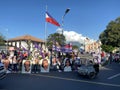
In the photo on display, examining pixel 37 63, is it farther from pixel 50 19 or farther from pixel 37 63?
pixel 50 19

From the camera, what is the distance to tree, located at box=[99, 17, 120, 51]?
73.4 meters

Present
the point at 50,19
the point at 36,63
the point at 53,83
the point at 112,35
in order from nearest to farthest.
→ the point at 53,83 → the point at 36,63 → the point at 50,19 → the point at 112,35

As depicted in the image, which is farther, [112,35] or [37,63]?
[112,35]

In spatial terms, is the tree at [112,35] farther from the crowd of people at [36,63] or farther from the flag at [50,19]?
the crowd of people at [36,63]

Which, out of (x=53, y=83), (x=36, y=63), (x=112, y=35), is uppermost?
(x=112, y=35)

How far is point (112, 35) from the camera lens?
241 feet

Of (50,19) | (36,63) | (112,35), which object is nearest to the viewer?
(36,63)

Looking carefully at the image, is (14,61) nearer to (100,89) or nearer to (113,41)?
(100,89)

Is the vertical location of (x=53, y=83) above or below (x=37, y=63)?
below

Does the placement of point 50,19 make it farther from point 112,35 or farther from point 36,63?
point 112,35

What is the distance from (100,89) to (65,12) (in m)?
17.4

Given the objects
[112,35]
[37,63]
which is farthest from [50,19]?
[112,35]

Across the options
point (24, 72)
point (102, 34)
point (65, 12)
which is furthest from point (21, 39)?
point (24, 72)

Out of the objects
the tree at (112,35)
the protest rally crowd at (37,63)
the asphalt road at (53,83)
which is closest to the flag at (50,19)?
the protest rally crowd at (37,63)
